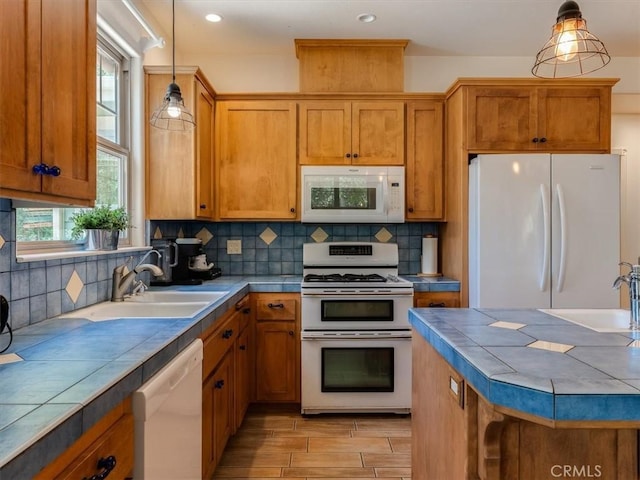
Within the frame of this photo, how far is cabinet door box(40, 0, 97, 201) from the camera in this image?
1210 mm

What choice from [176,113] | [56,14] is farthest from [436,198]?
[56,14]

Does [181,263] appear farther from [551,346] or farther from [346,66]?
[551,346]

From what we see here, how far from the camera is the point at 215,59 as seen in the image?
11.1ft

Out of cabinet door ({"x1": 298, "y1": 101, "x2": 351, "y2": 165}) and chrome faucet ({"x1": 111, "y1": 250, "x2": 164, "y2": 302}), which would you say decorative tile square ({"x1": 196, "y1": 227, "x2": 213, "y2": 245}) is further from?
chrome faucet ({"x1": 111, "y1": 250, "x2": 164, "y2": 302})

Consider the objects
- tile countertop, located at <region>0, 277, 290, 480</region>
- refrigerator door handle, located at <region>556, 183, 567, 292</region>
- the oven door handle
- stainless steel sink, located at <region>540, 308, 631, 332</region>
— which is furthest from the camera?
the oven door handle

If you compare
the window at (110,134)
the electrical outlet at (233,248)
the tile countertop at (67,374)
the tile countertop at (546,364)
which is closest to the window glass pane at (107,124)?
the window at (110,134)

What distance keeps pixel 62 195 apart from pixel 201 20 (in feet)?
6.84

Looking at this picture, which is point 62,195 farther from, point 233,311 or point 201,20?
point 201,20

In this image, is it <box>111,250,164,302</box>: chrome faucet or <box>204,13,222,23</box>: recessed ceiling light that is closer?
<box>111,250,164,302</box>: chrome faucet

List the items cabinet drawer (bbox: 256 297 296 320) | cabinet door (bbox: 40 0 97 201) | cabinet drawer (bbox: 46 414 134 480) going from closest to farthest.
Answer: cabinet drawer (bbox: 46 414 134 480) → cabinet door (bbox: 40 0 97 201) → cabinet drawer (bbox: 256 297 296 320)

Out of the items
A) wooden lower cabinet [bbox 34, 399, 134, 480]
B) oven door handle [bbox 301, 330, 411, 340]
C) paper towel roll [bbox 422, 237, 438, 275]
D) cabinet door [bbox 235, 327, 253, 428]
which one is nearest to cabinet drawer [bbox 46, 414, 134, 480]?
wooden lower cabinet [bbox 34, 399, 134, 480]

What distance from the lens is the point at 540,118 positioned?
9.39 feet

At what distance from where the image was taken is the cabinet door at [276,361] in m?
2.88

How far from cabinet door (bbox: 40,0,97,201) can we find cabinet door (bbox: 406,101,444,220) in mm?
2231
